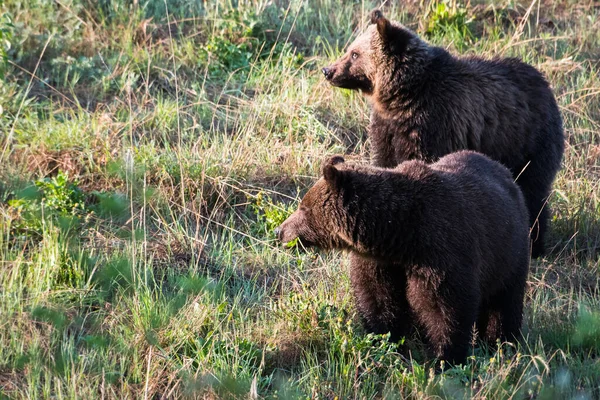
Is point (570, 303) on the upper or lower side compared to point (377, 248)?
lower

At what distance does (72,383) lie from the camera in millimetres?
5250

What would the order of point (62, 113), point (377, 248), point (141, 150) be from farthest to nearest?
point (62, 113)
point (141, 150)
point (377, 248)

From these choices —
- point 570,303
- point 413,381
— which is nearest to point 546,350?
point 570,303

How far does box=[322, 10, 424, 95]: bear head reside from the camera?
7.90 metres

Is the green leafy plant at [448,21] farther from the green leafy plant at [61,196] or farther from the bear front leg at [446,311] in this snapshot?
the bear front leg at [446,311]

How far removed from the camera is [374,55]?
26.6 feet

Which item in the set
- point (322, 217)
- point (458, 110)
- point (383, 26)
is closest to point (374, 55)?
point (383, 26)

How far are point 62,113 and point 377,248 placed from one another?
4.65 metres

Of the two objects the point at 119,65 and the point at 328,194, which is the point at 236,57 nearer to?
the point at 119,65

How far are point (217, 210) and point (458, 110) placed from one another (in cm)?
222

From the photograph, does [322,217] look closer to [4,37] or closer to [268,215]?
[268,215]

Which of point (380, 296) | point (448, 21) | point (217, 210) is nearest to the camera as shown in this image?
point (380, 296)

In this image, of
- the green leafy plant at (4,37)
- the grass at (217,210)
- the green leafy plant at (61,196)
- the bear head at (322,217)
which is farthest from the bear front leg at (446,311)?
the green leafy plant at (4,37)

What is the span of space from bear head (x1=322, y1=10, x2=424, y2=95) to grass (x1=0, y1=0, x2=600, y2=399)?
31.7 inches
